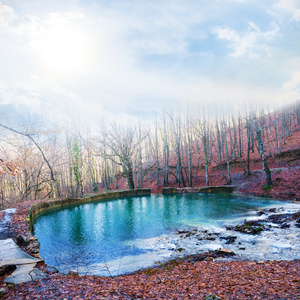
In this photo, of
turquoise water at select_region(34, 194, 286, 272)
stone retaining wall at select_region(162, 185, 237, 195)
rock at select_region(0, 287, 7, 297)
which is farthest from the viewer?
stone retaining wall at select_region(162, 185, 237, 195)

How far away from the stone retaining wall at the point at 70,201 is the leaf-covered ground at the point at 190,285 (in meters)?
8.69

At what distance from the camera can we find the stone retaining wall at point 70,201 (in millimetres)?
14097

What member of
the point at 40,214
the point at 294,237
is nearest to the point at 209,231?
the point at 294,237

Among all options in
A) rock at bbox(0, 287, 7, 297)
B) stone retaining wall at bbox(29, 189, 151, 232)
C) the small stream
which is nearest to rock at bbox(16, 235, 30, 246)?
the small stream

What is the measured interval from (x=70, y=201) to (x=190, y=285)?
56.9 feet

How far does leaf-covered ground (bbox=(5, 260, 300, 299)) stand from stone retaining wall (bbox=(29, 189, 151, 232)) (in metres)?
8.69

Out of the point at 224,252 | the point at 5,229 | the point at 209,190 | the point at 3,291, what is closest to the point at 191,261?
the point at 224,252

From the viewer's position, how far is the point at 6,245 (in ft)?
20.4

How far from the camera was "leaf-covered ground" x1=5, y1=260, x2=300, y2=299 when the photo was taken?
3.46 meters

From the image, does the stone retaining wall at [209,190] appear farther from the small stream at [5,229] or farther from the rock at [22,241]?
the rock at [22,241]

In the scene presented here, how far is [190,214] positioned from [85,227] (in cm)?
653

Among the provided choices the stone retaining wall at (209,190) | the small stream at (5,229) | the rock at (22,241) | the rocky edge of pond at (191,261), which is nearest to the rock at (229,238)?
the rocky edge of pond at (191,261)

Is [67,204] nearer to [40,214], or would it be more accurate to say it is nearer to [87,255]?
[40,214]

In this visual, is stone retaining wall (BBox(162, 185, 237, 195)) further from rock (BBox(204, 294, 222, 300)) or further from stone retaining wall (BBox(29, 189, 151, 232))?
rock (BBox(204, 294, 222, 300))
